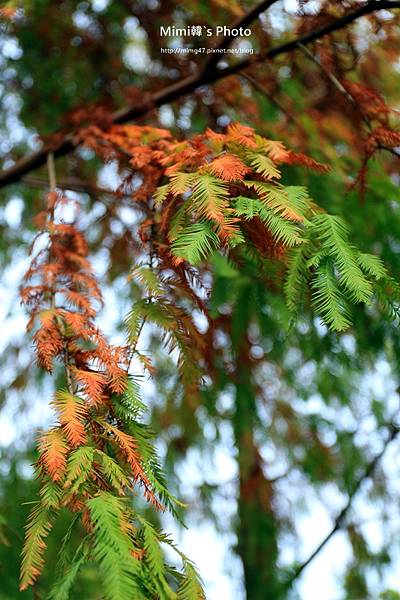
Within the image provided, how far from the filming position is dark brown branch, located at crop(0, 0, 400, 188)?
226cm

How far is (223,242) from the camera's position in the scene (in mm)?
1521

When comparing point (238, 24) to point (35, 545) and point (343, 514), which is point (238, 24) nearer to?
point (35, 545)

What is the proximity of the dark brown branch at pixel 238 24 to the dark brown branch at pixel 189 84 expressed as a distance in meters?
0.05

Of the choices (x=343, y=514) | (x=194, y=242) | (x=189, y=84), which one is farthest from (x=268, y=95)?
(x=343, y=514)

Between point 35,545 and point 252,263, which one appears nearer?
point 35,545

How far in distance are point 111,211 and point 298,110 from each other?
94 centimetres

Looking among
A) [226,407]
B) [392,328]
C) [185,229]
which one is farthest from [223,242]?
[226,407]

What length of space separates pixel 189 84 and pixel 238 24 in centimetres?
46

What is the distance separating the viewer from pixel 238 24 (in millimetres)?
2406

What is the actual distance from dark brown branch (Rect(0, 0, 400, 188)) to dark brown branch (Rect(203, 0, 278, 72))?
0.17 ft

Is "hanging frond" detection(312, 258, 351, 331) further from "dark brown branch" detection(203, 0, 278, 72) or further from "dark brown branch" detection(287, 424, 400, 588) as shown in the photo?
"dark brown branch" detection(287, 424, 400, 588)

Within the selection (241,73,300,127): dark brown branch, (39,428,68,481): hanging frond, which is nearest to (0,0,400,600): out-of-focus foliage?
(241,73,300,127): dark brown branch

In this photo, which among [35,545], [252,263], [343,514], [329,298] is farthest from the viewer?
[343,514]

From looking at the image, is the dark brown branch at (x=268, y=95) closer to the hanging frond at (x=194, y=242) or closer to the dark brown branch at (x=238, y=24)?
the dark brown branch at (x=238, y=24)
